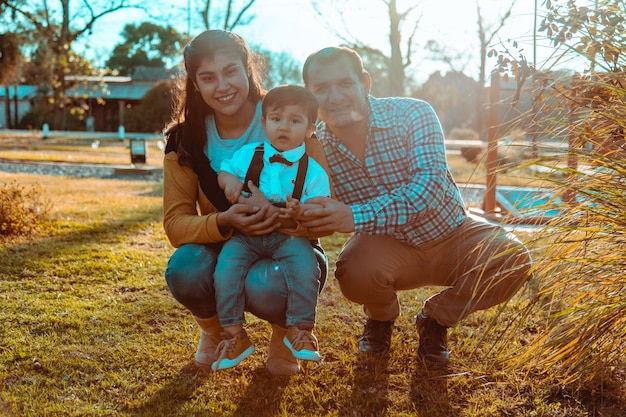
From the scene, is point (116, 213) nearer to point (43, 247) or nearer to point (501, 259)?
point (43, 247)

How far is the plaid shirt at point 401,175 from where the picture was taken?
107 inches

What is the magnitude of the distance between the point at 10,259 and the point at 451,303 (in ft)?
11.3

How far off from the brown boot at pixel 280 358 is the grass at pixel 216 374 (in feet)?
0.13

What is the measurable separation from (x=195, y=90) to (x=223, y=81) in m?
0.21

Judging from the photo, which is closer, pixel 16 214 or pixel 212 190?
pixel 212 190

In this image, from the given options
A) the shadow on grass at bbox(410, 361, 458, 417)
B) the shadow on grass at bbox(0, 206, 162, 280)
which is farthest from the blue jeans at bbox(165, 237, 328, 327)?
the shadow on grass at bbox(0, 206, 162, 280)

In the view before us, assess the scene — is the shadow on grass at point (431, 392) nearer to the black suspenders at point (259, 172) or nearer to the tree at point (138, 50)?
the black suspenders at point (259, 172)

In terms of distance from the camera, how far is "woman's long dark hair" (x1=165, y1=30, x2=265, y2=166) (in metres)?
2.70

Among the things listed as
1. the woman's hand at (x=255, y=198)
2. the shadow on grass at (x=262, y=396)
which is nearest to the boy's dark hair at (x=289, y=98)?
the woman's hand at (x=255, y=198)

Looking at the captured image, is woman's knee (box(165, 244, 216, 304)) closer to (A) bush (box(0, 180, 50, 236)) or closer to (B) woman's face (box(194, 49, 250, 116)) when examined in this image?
(B) woman's face (box(194, 49, 250, 116))

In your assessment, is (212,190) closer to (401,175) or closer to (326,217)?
(326,217)

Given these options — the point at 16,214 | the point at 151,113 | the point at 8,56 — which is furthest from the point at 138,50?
the point at 16,214

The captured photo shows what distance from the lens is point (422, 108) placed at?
289 cm

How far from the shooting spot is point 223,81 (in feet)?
8.86
